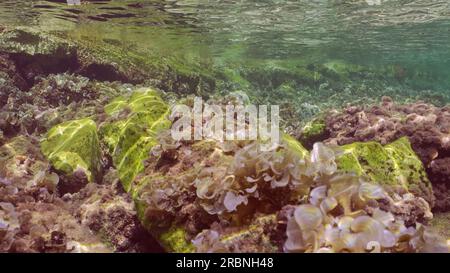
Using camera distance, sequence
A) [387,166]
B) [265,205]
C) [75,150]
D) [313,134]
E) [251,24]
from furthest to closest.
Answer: [251,24] < [313,134] < [75,150] < [387,166] < [265,205]

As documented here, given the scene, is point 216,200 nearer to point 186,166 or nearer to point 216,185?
point 216,185

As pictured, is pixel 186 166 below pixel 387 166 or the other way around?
the other way around

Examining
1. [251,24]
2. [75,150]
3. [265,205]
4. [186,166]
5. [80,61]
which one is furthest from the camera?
[251,24]

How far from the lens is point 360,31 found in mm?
25156

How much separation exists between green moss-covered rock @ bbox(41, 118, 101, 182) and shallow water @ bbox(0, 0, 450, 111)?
8.58 meters

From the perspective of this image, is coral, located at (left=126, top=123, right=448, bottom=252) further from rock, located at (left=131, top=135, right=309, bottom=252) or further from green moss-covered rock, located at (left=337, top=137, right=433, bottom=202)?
green moss-covered rock, located at (left=337, top=137, right=433, bottom=202)

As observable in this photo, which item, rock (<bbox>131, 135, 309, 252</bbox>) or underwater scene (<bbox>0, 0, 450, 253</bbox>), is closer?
underwater scene (<bbox>0, 0, 450, 253</bbox>)

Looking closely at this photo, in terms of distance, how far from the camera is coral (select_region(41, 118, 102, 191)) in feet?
19.6

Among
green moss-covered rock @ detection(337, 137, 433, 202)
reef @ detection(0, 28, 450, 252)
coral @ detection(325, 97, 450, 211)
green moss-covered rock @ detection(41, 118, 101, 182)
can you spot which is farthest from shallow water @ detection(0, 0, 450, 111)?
green moss-covered rock @ detection(337, 137, 433, 202)

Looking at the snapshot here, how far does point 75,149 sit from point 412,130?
21.6ft

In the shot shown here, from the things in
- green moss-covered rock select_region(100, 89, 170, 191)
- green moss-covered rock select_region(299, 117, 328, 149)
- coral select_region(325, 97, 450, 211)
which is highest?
green moss-covered rock select_region(100, 89, 170, 191)

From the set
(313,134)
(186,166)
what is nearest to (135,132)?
(186,166)

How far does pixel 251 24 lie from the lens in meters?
21.0
